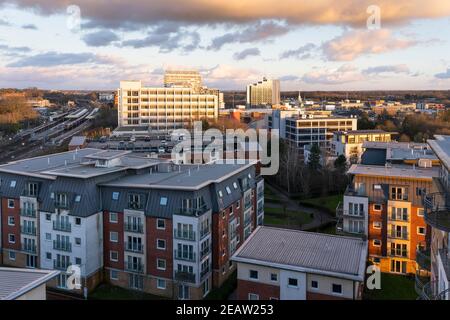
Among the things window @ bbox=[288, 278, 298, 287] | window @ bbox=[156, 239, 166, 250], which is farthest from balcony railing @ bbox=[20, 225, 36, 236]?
window @ bbox=[288, 278, 298, 287]

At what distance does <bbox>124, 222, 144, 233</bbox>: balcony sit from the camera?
55.2ft

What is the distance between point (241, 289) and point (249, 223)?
26.0 feet

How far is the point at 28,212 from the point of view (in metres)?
18.1

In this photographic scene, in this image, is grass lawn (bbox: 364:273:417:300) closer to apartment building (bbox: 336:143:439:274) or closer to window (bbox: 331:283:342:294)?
apartment building (bbox: 336:143:439:274)

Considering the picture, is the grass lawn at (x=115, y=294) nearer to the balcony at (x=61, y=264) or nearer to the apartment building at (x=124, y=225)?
the apartment building at (x=124, y=225)


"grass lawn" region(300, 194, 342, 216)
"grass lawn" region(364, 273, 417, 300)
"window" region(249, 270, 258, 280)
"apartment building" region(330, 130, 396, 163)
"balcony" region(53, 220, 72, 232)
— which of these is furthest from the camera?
"apartment building" region(330, 130, 396, 163)

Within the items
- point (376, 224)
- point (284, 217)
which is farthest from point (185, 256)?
point (284, 217)

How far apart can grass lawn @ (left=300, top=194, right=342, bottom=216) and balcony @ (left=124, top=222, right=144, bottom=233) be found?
48.9 ft

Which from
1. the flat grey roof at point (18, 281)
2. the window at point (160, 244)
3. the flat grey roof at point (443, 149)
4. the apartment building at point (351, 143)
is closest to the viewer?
the flat grey roof at point (443, 149)

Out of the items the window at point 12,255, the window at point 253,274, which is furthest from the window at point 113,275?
the window at point 253,274

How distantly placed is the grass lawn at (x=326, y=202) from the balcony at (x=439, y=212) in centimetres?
1877

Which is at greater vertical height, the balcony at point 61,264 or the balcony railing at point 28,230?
the balcony railing at point 28,230

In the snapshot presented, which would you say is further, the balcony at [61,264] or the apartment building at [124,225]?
the balcony at [61,264]

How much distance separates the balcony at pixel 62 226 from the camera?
1702cm
